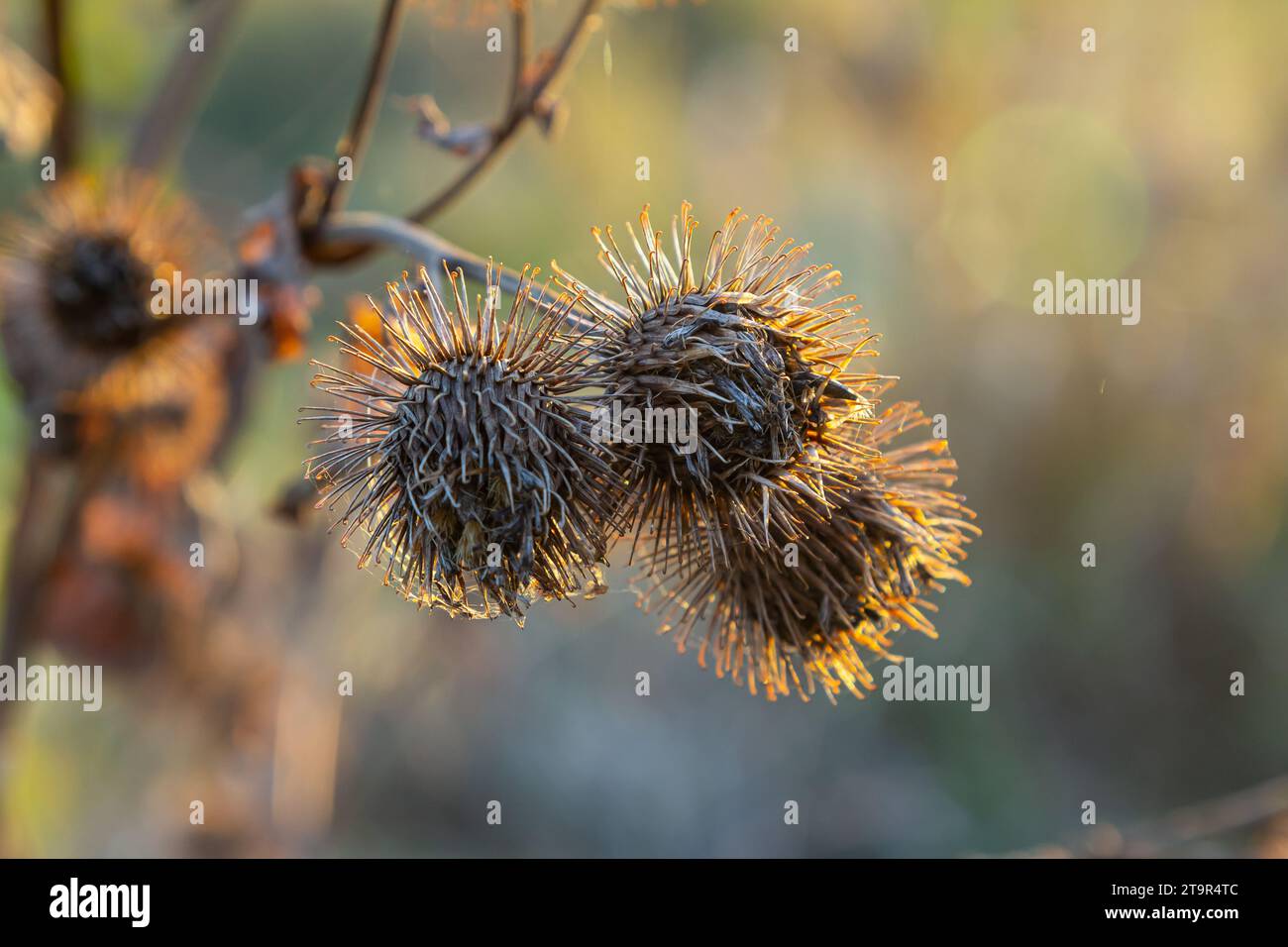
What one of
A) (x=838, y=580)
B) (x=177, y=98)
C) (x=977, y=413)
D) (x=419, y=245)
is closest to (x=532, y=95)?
(x=419, y=245)

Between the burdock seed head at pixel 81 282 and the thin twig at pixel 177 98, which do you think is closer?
the burdock seed head at pixel 81 282

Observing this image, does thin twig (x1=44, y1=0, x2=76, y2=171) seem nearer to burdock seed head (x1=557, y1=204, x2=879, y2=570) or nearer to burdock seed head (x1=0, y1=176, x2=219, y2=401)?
burdock seed head (x1=0, y1=176, x2=219, y2=401)

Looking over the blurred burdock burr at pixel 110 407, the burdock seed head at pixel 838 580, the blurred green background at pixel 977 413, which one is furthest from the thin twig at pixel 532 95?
the blurred green background at pixel 977 413

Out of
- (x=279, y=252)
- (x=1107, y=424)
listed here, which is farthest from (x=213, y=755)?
(x=1107, y=424)

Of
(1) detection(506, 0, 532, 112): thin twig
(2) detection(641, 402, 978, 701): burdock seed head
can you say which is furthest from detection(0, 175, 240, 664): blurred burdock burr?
(2) detection(641, 402, 978, 701): burdock seed head

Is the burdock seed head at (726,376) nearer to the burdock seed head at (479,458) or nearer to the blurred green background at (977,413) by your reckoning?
the burdock seed head at (479,458)

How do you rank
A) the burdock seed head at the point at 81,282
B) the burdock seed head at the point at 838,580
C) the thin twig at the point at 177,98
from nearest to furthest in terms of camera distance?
the burdock seed head at the point at 838,580
the burdock seed head at the point at 81,282
the thin twig at the point at 177,98

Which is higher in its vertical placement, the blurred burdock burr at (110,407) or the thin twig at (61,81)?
the thin twig at (61,81)

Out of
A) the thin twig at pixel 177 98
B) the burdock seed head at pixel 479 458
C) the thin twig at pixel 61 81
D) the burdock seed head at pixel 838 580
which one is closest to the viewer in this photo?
the burdock seed head at pixel 479 458
